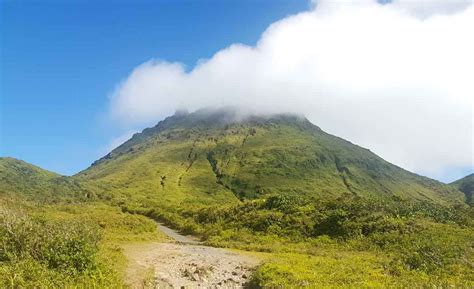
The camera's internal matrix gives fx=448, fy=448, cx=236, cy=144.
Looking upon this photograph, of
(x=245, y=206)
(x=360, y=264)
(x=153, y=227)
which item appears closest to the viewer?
(x=360, y=264)

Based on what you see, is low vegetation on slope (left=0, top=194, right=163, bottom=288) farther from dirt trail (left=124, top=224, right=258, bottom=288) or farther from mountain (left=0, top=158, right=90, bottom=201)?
mountain (left=0, top=158, right=90, bottom=201)

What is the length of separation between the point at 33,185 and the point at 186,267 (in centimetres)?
12456

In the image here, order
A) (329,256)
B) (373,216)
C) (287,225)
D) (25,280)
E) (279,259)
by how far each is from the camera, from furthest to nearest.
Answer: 1. (287,225)
2. (373,216)
3. (329,256)
4. (279,259)
5. (25,280)

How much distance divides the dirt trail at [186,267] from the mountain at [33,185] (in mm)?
82290

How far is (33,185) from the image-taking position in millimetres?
141375

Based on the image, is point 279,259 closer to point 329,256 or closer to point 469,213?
point 329,256

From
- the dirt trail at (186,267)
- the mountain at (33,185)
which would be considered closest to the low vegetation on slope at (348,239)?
the dirt trail at (186,267)

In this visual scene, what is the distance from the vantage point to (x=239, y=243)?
4800cm

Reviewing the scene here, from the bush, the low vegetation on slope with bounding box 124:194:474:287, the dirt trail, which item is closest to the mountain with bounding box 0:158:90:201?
the low vegetation on slope with bounding box 124:194:474:287

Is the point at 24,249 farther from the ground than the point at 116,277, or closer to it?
farther from the ground

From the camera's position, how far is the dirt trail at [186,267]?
2804cm

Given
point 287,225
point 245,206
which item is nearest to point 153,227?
point 245,206

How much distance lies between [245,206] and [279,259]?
28.8m

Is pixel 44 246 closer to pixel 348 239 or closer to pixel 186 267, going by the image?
pixel 186 267
